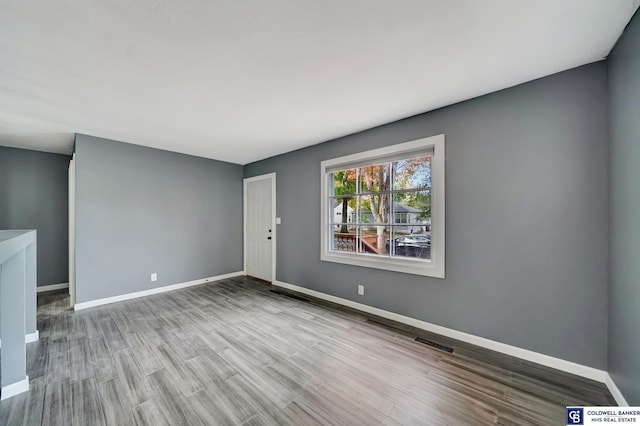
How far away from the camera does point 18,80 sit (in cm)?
205

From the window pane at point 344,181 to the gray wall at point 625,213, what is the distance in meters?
2.49

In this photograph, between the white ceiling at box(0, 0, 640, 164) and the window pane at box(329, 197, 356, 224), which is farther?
the window pane at box(329, 197, 356, 224)

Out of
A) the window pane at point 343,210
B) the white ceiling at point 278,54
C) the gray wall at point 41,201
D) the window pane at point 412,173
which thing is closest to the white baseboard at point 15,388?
the white ceiling at point 278,54

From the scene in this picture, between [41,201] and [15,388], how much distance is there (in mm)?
4073

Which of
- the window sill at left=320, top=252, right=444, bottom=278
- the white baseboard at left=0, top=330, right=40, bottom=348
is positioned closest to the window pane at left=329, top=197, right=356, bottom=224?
the window sill at left=320, top=252, right=444, bottom=278

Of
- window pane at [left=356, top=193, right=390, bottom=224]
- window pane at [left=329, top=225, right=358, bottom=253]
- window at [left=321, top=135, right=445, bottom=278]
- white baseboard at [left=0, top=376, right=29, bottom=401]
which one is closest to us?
white baseboard at [left=0, top=376, right=29, bottom=401]

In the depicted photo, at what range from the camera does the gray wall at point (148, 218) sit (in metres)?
3.48

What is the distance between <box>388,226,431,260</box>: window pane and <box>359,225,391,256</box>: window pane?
102mm

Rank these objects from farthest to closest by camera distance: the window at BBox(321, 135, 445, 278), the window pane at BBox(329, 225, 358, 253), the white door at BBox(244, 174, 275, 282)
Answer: the white door at BBox(244, 174, 275, 282) < the window pane at BBox(329, 225, 358, 253) < the window at BBox(321, 135, 445, 278)

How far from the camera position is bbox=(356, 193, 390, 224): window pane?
3191mm

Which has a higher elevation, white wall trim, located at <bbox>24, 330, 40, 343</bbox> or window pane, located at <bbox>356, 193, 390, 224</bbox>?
window pane, located at <bbox>356, 193, 390, 224</bbox>

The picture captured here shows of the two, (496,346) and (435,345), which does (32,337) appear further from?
(496,346)

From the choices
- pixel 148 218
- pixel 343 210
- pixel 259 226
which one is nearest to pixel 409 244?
pixel 343 210

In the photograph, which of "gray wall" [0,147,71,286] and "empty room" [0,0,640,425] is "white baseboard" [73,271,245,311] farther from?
"gray wall" [0,147,71,286]
